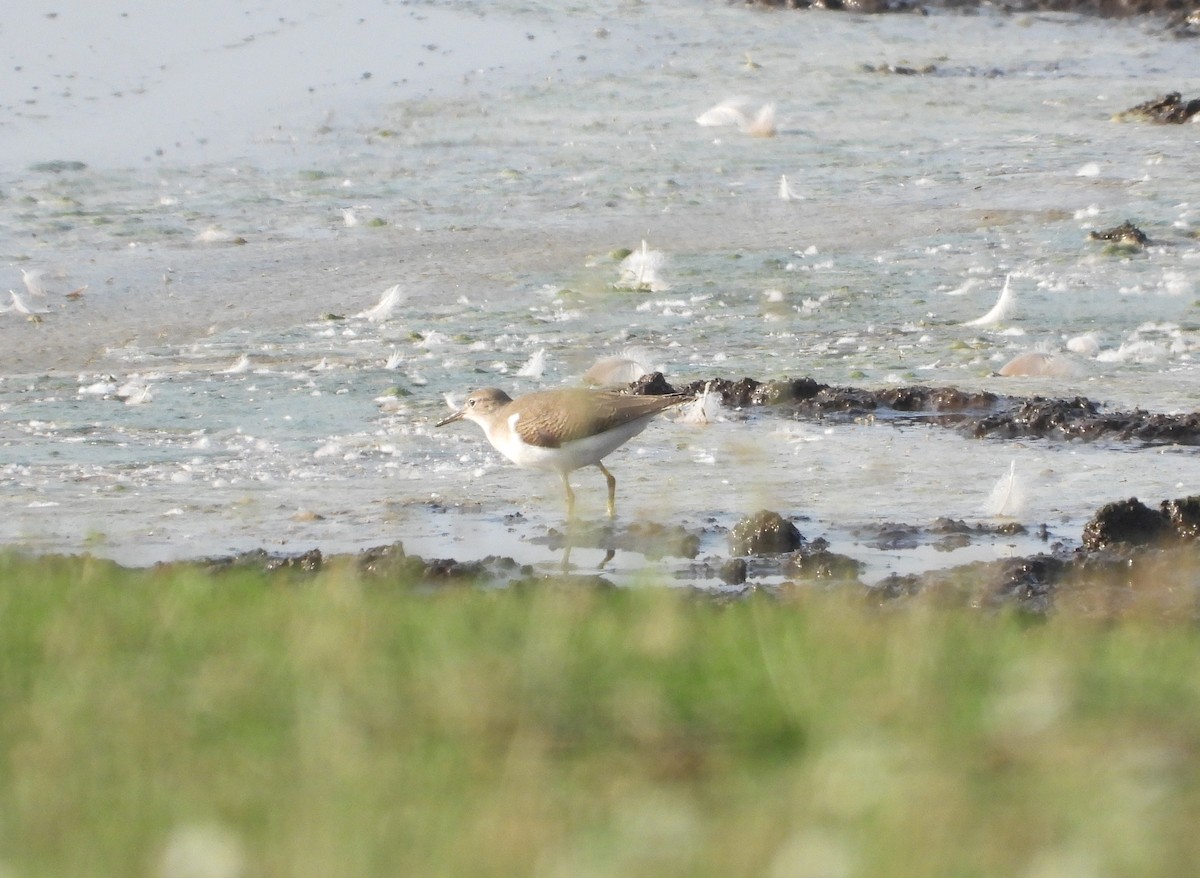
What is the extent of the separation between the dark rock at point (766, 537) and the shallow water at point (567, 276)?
11 cm

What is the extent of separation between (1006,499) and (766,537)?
114 cm

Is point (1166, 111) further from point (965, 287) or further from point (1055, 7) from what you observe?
point (1055, 7)

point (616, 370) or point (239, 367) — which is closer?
point (616, 370)

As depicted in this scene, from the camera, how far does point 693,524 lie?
827cm

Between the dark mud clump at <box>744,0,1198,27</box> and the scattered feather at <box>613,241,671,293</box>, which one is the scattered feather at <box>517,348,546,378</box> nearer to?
the scattered feather at <box>613,241,671,293</box>

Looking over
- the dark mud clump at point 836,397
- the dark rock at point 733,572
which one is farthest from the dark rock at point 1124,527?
the dark mud clump at point 836,397

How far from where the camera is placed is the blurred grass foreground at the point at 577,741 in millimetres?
3395

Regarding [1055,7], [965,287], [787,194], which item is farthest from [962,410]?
[1055,7]

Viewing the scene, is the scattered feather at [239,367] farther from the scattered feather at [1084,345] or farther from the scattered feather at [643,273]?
the scattered feather at [1084,345]

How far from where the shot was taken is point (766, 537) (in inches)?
307

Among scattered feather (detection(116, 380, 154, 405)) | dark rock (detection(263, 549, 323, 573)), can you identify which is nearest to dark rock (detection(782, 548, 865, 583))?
dark rock (detection(263, 549, 323, 573))

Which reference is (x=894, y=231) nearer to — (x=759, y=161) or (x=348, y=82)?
Result: (x=759, y=161)

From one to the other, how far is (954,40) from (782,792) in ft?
63.6

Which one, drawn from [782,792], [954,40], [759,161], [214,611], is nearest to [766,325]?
[759,161]
